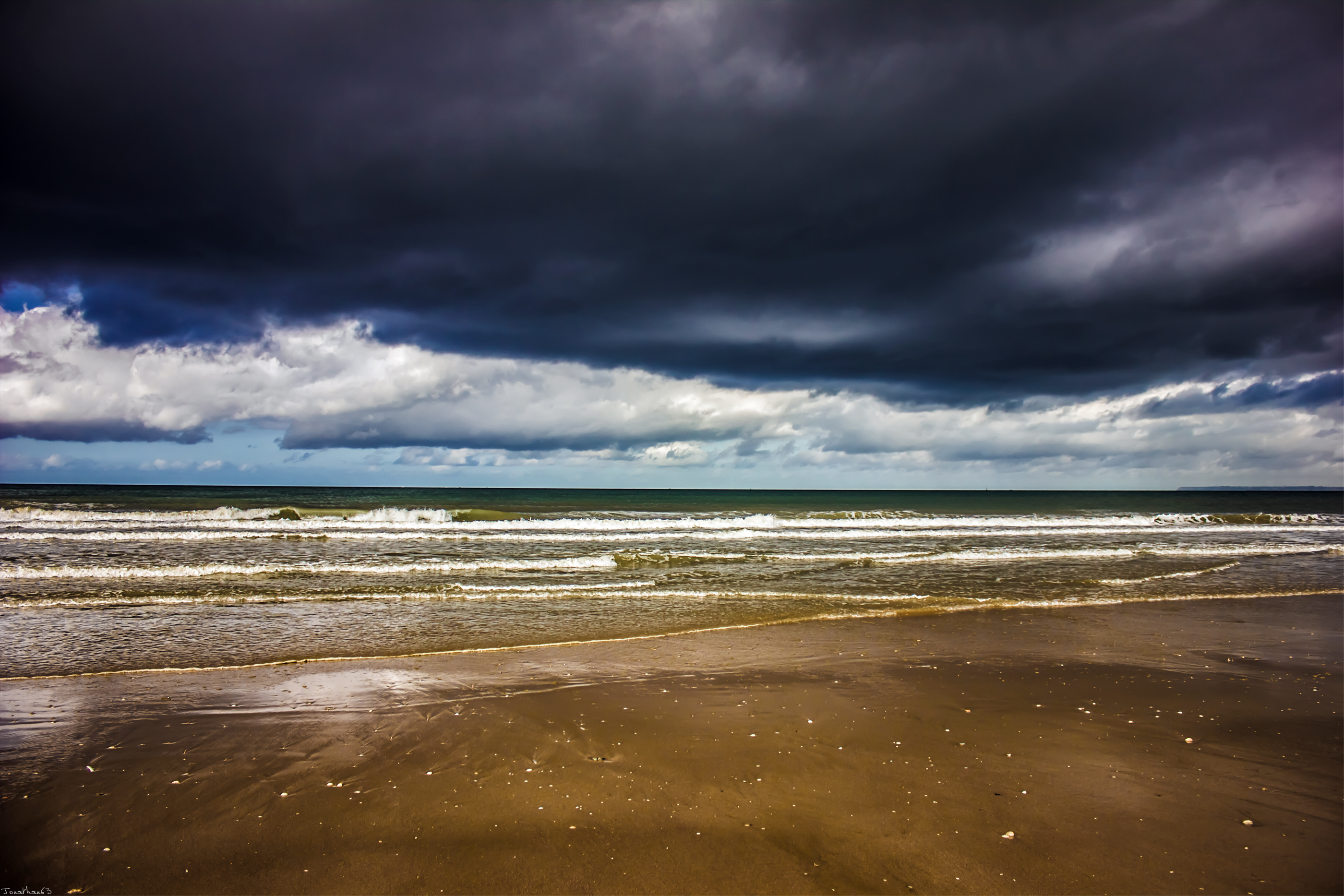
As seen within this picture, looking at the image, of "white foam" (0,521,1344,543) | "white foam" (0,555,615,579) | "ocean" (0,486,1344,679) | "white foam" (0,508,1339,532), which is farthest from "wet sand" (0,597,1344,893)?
"white foam" (0,508,1339,532)

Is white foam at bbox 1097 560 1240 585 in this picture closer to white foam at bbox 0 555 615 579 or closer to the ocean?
the ocean

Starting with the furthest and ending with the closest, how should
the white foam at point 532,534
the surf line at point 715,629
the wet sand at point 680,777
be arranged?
the white foam at point 532,534
the surf line at point 715,629
the wet sand at point 680,777

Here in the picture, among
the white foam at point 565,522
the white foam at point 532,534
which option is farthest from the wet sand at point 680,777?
the white foam at point 565,522

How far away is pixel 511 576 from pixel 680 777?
536 inches

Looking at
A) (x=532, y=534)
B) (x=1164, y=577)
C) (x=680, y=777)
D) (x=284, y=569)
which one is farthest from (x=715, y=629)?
(x=532, y=534)

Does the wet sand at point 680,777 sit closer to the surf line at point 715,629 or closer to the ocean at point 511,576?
the surf line at point 715,629

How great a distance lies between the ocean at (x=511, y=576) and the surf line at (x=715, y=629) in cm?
10

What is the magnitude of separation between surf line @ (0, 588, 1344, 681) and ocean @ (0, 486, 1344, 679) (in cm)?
10

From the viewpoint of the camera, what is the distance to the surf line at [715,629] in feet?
30.2

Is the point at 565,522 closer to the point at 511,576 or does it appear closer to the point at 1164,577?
the point at 511,576

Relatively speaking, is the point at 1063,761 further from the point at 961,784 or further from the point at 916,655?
the point at 916,655

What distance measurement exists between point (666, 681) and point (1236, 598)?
15.9m

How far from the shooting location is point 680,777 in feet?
19.2

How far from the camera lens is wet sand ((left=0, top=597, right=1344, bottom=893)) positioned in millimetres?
4465
